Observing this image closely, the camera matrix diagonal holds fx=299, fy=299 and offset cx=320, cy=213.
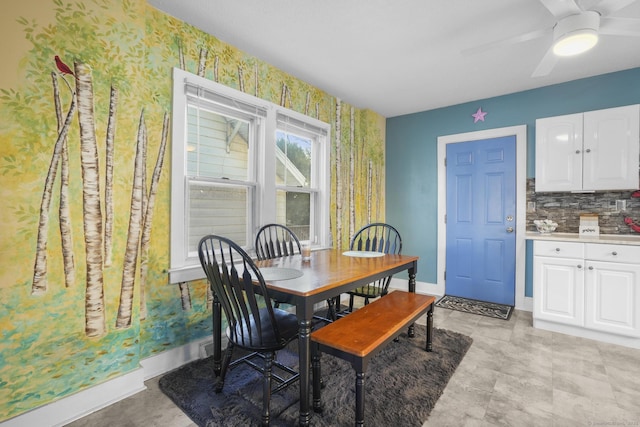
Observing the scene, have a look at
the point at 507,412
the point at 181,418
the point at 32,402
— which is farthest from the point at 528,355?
the point at 32,402

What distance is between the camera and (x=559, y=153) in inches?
119

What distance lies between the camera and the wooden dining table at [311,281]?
1.49 m

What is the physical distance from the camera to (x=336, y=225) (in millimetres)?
3732

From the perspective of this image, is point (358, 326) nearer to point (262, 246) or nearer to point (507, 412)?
point (507, 412)

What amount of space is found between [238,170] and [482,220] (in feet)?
9.89

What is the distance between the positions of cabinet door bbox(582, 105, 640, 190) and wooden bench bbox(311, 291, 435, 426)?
2235mm

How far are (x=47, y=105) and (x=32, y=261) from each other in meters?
0.81

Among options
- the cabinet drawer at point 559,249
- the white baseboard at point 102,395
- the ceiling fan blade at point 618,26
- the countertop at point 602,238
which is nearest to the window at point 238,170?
the white baseboard at point 102,395

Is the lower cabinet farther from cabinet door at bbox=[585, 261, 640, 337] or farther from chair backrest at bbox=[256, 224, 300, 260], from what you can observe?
chair backrest at bbox=[256, 224, 300, 260]

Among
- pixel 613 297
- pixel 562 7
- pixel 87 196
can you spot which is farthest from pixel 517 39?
pixel 87 196

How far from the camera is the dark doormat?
328cm

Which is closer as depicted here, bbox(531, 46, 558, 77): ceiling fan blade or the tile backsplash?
bbox(531, 46, 558, 77): ceiling fan blade

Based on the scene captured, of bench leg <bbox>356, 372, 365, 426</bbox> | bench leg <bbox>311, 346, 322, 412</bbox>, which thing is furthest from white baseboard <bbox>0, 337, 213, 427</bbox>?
bench leg <bbox>356, 372, 365, 426</bbox>

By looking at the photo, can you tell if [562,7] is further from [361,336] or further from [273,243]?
[273,243]
